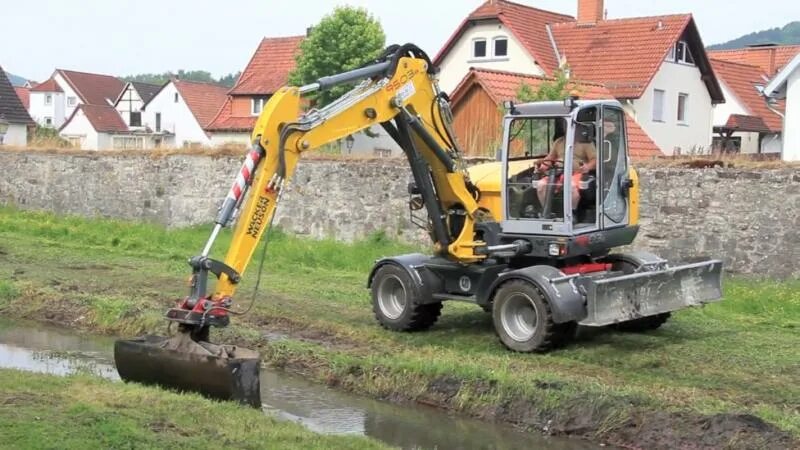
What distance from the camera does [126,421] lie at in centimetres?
732

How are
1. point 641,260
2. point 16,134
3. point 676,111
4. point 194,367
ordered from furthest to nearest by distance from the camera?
point 16,134 → point 676,111 → point 641,260 → point 194,367

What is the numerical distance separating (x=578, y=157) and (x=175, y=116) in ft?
201

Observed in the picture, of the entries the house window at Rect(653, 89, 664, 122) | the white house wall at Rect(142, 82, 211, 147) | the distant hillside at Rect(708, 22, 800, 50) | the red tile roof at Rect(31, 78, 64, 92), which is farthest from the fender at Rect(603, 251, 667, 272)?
the distant hillside at Rect(708, 22, 800, 50)

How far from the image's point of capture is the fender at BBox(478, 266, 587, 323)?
34.8 ft

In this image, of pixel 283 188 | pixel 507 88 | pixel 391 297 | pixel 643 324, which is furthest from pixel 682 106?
pixel 283 188

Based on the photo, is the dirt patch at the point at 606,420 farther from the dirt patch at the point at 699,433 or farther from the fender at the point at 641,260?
the fender at the point at 641,260

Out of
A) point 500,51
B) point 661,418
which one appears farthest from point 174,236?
point 500,51

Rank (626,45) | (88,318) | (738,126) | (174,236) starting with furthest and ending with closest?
1. (738,126)
2. (626,45)
3. (174,236)
4. (88,318)

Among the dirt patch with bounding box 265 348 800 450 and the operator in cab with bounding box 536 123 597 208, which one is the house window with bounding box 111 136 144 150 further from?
the dirt patch with bounding box 265 348 800 450

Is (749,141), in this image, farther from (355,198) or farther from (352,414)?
(352,414)

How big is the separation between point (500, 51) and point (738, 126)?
1131 cm

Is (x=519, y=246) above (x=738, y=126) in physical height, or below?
below

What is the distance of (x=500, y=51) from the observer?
40.6 meters

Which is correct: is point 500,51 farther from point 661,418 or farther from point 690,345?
point 661,418
